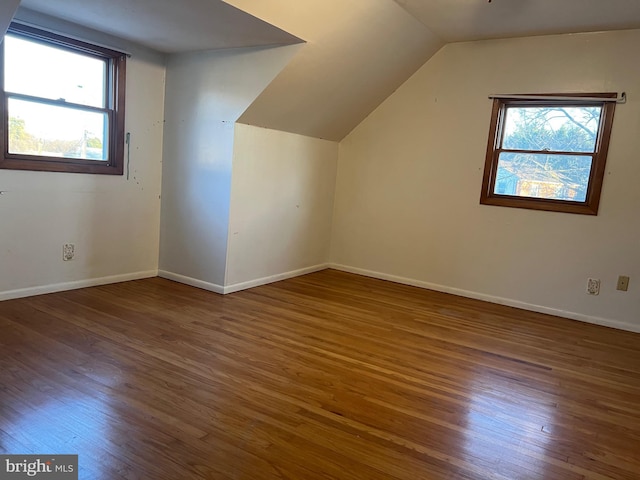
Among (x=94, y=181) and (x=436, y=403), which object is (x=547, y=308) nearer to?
(x=436, y=403)

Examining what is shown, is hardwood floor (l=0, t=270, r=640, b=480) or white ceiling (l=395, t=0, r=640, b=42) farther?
white ceiling (l=395, t=0, r=640, b=42)

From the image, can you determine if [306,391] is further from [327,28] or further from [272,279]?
[327,28]

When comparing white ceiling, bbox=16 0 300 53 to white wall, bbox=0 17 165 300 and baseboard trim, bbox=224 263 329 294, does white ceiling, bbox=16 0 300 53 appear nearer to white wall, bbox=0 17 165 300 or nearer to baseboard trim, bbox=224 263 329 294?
white wall, bbox=0 17 165 300

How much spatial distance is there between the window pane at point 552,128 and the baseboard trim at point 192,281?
2.82 meters

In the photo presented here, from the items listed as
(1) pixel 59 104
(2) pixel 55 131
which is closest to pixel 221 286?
(2) pixel 55 131

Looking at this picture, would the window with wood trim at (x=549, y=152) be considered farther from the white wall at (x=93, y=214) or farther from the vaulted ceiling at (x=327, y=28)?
the white wall at (x=93, y=214)

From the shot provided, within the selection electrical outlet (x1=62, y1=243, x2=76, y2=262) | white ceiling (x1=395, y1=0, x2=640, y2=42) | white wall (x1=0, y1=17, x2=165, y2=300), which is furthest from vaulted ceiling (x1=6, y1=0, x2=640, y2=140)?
electrical outlet (x1=62, y1=243, x2=76, y2=262)

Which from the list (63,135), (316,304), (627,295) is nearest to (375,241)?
(316,304)

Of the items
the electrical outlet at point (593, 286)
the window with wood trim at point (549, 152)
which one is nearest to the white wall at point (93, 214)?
the window with wood trim at point (549, 152)

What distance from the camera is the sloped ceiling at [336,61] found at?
284 centimetres

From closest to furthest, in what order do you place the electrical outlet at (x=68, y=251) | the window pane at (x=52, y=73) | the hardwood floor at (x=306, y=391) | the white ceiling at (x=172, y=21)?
the hardwood floor at (x=306, y=391), the white ceiling at (x=172, y=21), the window pane at (x=52, y=73), the electrical outlet at (x=68, y=251)

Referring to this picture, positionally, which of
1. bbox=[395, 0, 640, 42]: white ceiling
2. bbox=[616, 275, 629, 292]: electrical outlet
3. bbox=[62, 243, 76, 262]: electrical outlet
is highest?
bbox=[395, 0, 640, 42]: white ceiling

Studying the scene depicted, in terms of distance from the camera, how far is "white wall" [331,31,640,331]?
11.5ft

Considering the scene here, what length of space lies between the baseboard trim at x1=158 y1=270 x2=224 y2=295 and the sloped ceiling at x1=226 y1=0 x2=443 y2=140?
4.62ft
